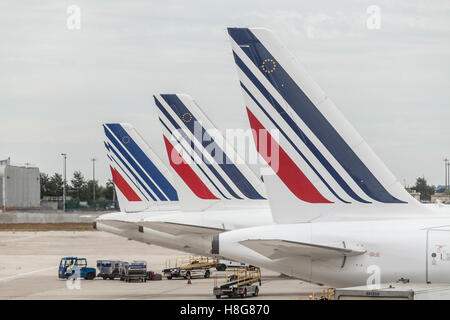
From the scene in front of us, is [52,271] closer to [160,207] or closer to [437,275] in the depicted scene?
[160,207]

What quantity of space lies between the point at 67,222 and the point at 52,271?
107350 mm

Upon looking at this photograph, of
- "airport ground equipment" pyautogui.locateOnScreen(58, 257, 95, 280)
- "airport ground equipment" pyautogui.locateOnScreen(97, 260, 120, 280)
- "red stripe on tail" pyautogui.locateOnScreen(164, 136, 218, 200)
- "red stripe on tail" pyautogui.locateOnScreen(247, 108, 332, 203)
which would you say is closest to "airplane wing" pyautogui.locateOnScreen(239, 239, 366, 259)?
"red stripe on tail" pyautogui.locateOnScreen(247, 108, 332, 203)

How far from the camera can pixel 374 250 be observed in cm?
2189

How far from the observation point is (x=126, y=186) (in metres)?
63.1

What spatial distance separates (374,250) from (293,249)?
92.0 inches

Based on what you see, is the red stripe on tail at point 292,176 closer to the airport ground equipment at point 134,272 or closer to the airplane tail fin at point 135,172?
the airport ground equipment at point 134,272

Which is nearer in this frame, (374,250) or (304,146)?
(374,250)

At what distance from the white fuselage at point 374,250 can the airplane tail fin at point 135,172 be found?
39290 mm

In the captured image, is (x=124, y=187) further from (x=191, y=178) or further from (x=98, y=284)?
(x=191, y=178)

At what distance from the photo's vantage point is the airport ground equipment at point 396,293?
1934cm

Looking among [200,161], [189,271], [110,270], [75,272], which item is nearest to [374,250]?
[200,161]

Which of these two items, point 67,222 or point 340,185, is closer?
point 340,185
